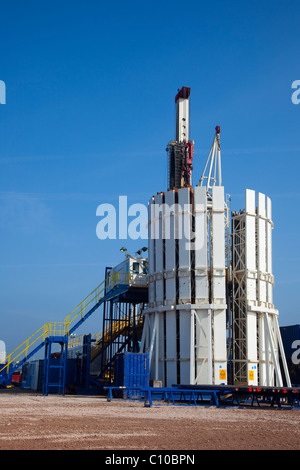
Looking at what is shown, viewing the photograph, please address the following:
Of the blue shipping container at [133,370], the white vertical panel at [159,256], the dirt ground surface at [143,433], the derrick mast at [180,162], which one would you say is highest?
the derrick mast at [180,162]

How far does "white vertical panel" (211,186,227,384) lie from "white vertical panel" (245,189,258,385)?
5.72 ft

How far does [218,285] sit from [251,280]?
95.8 inches

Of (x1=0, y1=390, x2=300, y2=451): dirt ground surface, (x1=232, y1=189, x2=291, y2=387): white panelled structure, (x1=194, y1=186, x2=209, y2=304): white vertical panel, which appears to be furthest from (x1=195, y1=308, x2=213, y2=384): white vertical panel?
(x1=0, y1=390, x2=300, y2=451): dirt ground surface

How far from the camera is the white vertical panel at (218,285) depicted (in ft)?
102

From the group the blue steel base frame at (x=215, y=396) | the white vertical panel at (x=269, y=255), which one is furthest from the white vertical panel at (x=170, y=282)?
the white vertical panel at (x=269, y=255)

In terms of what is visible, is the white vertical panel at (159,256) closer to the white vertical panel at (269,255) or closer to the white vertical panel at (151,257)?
the white vertical panel at (151,257)

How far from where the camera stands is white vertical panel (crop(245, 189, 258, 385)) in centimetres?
3203

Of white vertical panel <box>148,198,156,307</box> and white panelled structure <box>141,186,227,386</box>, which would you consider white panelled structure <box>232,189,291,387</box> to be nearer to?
white panelled structure <box>141,186,227,386</box>

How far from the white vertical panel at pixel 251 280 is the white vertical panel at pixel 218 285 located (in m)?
1.74

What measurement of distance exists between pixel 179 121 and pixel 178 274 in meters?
12.2
